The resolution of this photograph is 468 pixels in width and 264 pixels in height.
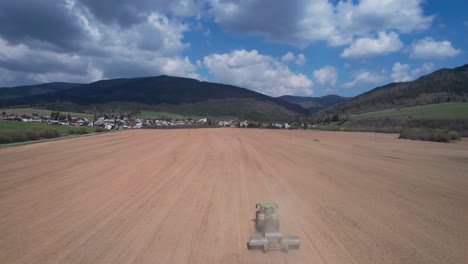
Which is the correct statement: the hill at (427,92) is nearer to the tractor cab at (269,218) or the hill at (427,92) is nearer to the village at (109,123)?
the village at (109,123)

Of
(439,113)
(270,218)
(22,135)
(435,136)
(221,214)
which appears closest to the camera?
(270,218)

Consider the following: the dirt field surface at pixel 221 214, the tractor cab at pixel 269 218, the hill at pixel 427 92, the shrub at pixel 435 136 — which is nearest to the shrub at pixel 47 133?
the dirt field surface at pixel 221 214

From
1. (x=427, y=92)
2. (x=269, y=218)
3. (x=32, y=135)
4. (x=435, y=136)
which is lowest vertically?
(x=32, y=135)

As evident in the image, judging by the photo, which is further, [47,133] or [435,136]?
[47,133]

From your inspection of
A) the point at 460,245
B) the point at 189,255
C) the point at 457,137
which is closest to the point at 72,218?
the point at 189,255

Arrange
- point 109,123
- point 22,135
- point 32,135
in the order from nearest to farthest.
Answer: point 22,135
point 32,135
point 109,123

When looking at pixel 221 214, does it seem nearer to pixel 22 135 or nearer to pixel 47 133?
pixel 22 135

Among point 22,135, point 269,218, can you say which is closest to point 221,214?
point 269,218

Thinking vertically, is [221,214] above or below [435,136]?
below

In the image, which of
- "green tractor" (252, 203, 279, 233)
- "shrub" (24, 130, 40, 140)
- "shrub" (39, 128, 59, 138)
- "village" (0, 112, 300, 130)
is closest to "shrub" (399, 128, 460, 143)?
"green tractor" (252, 203, 279, 233)
